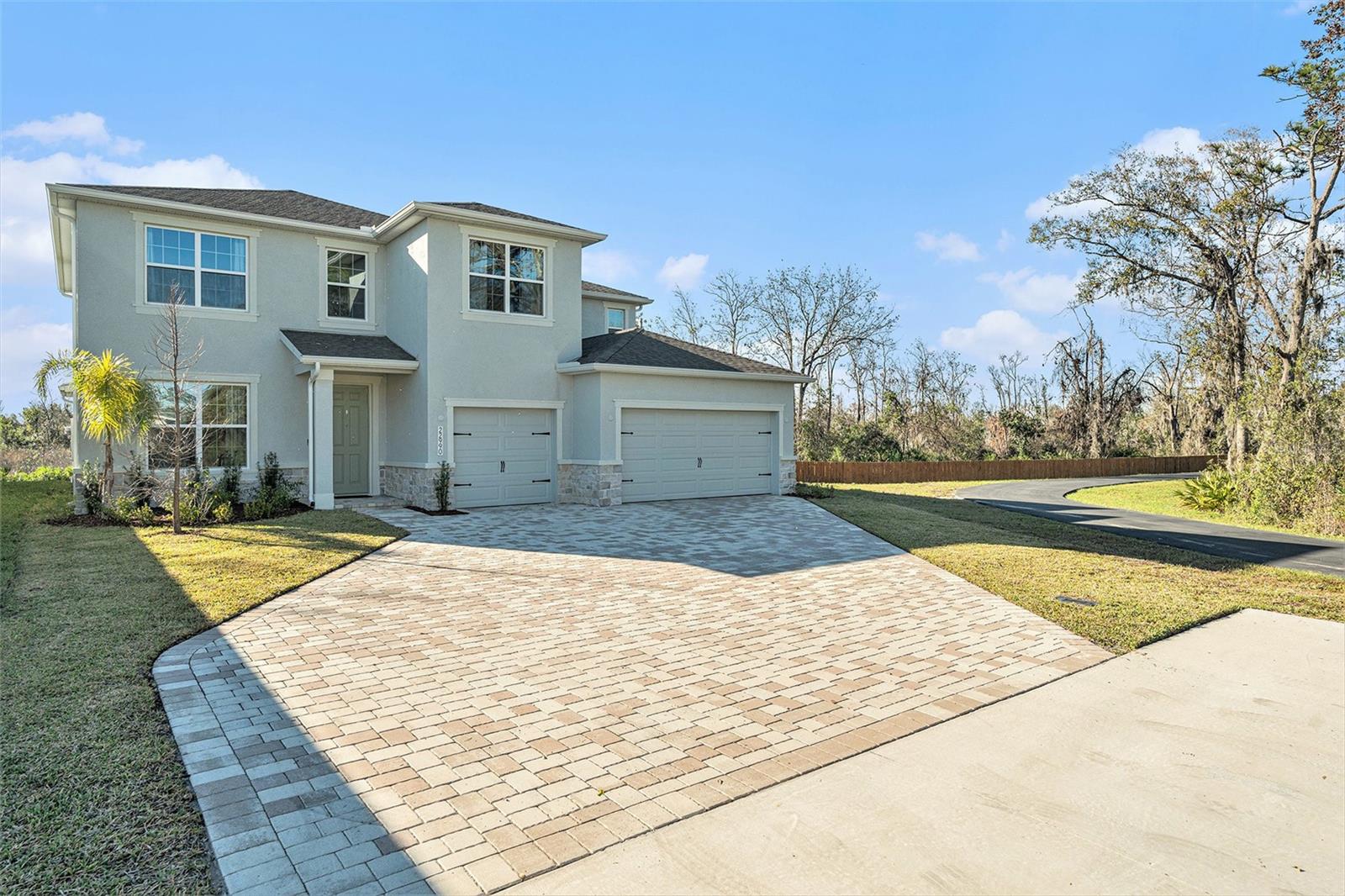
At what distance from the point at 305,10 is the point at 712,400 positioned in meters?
10.2

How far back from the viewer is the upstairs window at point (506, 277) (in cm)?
1493

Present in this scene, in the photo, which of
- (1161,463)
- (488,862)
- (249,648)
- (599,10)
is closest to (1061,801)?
(488,862)

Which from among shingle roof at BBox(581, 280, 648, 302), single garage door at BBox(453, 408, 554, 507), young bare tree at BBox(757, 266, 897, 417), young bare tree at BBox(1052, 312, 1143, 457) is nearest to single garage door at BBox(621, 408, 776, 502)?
single garage door at BBox(453, 408, 554, 507)

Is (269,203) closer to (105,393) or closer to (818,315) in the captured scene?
(105,393)

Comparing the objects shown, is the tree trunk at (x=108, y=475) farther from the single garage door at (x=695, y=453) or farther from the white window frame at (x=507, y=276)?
the single garage door at (x=695, y=453)

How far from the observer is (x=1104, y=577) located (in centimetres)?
916

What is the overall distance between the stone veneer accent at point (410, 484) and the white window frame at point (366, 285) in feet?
10.2

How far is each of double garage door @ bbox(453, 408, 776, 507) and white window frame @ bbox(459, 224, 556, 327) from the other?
73.8 inches

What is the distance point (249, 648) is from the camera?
5805mm

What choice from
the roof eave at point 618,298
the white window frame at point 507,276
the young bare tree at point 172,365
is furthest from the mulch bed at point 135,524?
the roof eave at point 618,298

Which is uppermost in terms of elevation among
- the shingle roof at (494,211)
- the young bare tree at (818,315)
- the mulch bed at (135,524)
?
the young bare tree at (818,315)

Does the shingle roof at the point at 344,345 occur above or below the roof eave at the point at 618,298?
below

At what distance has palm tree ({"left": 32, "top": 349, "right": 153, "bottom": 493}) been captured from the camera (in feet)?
39.3

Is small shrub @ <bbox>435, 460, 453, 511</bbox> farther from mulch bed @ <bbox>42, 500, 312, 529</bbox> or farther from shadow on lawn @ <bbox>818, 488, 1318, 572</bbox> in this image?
shadow on lawn @ <bbox>818, 488, 1318, 572</bbox>
